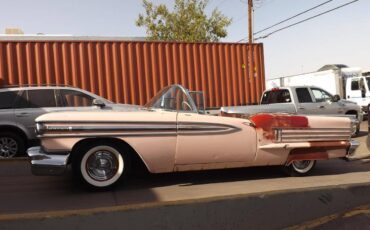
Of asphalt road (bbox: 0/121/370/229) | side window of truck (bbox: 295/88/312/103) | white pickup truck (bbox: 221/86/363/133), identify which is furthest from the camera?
side window of truck (bbox: 295/88/312/103)

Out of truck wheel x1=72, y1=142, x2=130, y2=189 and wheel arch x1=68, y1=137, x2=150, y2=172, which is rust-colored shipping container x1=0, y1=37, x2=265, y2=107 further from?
truck wheel x1=72, y1=142, x2=130, y2=189

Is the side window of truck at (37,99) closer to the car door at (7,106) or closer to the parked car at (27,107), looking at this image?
the parked car at (27,107)

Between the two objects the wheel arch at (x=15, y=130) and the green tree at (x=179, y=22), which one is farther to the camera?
the green tree at (x=179, y=22)

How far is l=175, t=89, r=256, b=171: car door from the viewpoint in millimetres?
6008

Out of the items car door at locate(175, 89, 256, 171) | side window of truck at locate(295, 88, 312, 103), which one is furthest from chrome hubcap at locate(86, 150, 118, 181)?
side window of truck at locate(295, 88, 312, 103)

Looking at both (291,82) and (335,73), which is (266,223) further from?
(291,82)

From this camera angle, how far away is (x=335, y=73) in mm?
22922

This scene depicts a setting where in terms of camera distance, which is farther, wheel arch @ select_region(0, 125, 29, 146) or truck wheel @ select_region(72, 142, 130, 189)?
wheel arch @ select_region(0, 125, 29, 146)

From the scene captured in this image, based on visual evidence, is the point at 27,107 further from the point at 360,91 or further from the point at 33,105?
the point at 360,91

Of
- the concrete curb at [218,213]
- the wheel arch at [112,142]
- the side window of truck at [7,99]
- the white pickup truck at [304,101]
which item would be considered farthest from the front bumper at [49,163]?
the white pickup truck at [304,101]

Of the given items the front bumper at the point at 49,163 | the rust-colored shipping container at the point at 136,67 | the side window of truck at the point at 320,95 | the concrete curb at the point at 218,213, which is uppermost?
the rust-colored shipping container at the point at 136,67

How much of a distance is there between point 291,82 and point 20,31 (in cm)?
1950

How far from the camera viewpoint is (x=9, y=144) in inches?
360

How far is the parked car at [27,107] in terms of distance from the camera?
30.0ft
